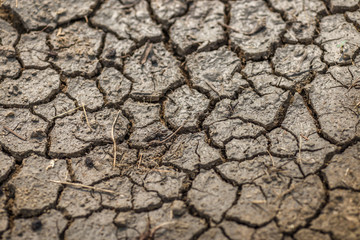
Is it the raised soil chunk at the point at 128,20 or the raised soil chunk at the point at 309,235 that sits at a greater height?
the raised soil chunk at the point at 128,20

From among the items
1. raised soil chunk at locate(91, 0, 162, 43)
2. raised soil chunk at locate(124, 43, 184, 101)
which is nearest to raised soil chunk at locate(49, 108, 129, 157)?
raised soil chunk at locate(124, 43, 184, 101)

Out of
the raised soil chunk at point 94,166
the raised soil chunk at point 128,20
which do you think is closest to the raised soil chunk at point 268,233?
the raised soil chunk at point 94,166

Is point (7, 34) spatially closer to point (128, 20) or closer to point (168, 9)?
point (128, 20)

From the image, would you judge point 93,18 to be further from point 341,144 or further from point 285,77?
point 341,144

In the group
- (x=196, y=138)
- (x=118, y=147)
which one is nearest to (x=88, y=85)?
(x=118, y=147)

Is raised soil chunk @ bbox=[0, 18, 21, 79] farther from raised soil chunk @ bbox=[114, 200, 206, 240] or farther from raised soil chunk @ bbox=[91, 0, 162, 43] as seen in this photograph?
raised soil chunk @ bbox=[114, 200, 206, 240]

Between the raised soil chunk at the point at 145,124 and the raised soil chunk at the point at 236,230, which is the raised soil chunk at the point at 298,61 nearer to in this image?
the raised soil chunk at the point at 145,124
